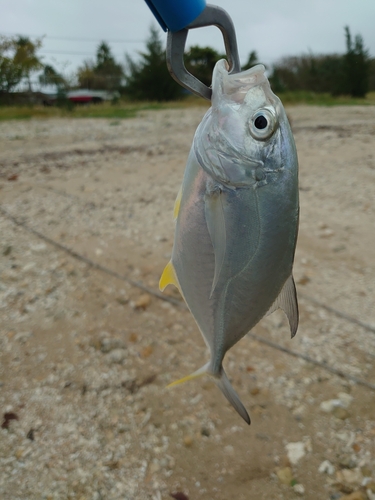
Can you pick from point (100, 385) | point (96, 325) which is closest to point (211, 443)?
point (100, 385)

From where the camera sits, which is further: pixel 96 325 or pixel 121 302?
pixel 121 302

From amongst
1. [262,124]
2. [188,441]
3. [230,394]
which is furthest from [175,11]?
[188,441]

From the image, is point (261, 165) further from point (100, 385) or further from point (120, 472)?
point (100, 385)

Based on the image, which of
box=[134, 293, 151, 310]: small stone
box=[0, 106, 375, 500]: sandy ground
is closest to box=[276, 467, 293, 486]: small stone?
box=[0, 106, 375, 500]: sandy ground

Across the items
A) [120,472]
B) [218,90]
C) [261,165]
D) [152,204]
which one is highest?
[218,90]

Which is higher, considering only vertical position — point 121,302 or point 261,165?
point 261,165

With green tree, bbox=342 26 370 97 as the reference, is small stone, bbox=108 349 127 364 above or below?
below

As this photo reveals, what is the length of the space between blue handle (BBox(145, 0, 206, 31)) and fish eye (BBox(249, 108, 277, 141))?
10.4 inches

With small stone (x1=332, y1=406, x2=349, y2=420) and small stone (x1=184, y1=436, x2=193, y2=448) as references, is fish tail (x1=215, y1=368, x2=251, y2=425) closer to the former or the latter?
small stone (x1=184, y1=436, x2=193, y2=448)

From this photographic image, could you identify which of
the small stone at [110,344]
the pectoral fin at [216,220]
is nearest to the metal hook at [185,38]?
the pectoral fin at [216,220]

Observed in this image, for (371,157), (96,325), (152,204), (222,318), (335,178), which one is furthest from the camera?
(371,157)

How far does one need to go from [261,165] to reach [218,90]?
0.19 metres

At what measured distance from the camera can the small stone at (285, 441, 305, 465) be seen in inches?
81.4

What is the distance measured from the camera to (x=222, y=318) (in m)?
1.21
